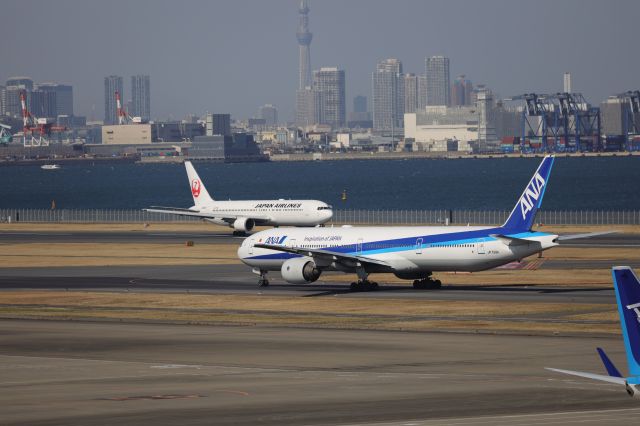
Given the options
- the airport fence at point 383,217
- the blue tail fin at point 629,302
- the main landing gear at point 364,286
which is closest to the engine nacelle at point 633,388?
the blue tail fin at point 629,302

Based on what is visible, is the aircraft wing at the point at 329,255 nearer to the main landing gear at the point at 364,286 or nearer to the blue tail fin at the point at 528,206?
the main landing gear at the point at 364,286

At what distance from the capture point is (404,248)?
7131 cm

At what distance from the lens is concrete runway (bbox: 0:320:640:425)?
3375 cm

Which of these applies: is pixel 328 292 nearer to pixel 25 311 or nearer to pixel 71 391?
pixel 25 311

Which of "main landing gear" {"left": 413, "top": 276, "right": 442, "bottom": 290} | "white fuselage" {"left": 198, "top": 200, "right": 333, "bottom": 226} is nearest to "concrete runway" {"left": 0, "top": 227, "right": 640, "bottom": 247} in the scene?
"white fuselage" {"left": 198, "top": 200, "right": 333, "bottom": 226}

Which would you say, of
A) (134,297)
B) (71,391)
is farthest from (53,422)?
(134,297)

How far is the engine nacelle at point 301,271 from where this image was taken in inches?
2830

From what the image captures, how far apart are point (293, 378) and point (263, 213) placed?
8884cm

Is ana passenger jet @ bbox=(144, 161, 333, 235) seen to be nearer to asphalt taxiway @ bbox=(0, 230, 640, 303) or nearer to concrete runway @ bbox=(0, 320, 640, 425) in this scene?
asphalt taxiway @ bbox=(0, 230, 640, 303)

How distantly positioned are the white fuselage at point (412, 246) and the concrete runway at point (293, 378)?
1572 cm

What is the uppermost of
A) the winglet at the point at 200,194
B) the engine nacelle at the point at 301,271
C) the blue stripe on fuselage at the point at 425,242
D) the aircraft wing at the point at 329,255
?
the winglet at the point at 200,194

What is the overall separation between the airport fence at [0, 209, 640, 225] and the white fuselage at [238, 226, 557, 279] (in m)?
53.3

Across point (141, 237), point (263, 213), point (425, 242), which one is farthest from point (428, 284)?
point (263, 213)

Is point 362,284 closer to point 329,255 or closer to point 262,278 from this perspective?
point 329,255
